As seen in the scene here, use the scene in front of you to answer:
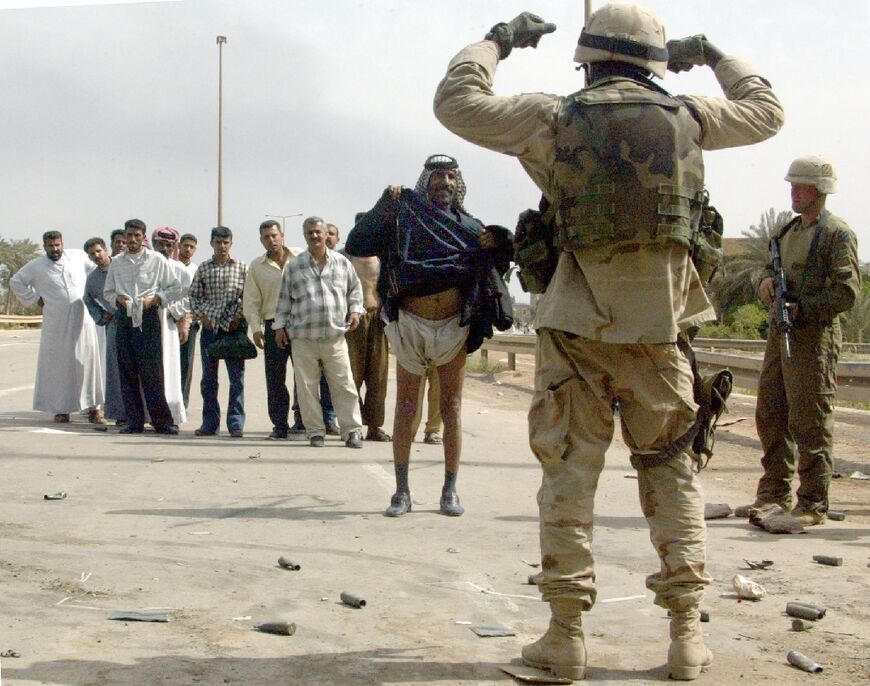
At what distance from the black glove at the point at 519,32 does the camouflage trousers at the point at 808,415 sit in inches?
124

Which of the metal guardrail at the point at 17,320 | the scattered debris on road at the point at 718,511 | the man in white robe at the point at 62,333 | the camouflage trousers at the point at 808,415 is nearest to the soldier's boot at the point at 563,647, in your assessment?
the scattered debris on road at the point at 718,511

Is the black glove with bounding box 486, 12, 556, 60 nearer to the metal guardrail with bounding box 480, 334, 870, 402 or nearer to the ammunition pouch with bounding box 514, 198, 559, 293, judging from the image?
the ammunition pouch with bounding box 514, 198, 559, 293

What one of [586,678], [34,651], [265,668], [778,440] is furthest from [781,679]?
[778,440]

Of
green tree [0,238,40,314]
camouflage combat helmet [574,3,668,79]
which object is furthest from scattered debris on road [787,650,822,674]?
green tree [0,238,40,314]

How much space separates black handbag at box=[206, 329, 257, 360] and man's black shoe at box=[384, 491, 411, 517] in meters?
4.61

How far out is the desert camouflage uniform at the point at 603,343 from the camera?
12.4 feet

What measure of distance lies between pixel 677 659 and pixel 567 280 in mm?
1296

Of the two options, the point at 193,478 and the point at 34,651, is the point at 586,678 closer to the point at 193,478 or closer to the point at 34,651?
the point at 34,651

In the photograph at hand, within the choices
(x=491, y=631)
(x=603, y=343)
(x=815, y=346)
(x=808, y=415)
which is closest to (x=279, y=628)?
(x=491, y=631)

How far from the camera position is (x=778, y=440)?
6895mm

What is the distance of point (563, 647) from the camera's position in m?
3.71

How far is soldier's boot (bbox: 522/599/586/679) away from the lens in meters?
3.69

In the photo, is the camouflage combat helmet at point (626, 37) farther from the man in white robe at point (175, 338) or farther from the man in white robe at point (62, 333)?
the man in white robe at point (62, 333)

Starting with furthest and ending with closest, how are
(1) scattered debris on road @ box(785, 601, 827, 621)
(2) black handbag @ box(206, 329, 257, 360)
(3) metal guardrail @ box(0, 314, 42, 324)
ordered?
(3) metal guardrail @ box(0, 314, 42, 324), (2) black handbag @ box(206, 329, 257, 360), (1) scattered debris on road @ box(785, 601, 827, 621)
